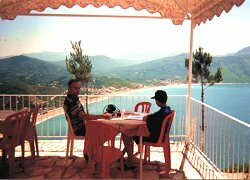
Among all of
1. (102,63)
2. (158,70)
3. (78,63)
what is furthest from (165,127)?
(158,70)

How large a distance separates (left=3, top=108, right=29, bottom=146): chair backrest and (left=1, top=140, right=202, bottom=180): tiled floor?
1.71ft

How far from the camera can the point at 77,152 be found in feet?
19.2

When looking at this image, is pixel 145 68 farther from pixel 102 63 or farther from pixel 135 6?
pixel 135 6

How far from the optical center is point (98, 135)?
386 cm

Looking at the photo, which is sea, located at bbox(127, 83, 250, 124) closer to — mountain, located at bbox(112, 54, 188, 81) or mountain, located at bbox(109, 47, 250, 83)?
mountain, located at bbox(112, 54, 188, 81)

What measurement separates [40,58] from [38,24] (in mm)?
7519

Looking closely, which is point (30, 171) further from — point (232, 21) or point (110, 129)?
point (232, 21)

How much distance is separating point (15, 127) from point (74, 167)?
46.5 inches

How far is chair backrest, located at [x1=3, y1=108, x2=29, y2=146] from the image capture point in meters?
4.36

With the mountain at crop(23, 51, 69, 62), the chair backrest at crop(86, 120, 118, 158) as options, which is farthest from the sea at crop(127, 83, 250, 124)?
the chair backrest at crop(86, 120, 118, 158)

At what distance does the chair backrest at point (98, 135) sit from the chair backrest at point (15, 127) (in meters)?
1.12

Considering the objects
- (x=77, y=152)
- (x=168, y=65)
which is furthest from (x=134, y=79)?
(x=77, y=152)

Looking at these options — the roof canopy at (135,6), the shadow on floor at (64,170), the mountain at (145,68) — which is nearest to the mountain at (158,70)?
the mountain at (145,68)

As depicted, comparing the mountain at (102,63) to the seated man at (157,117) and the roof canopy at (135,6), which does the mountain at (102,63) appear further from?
the seated man at (157,117)
